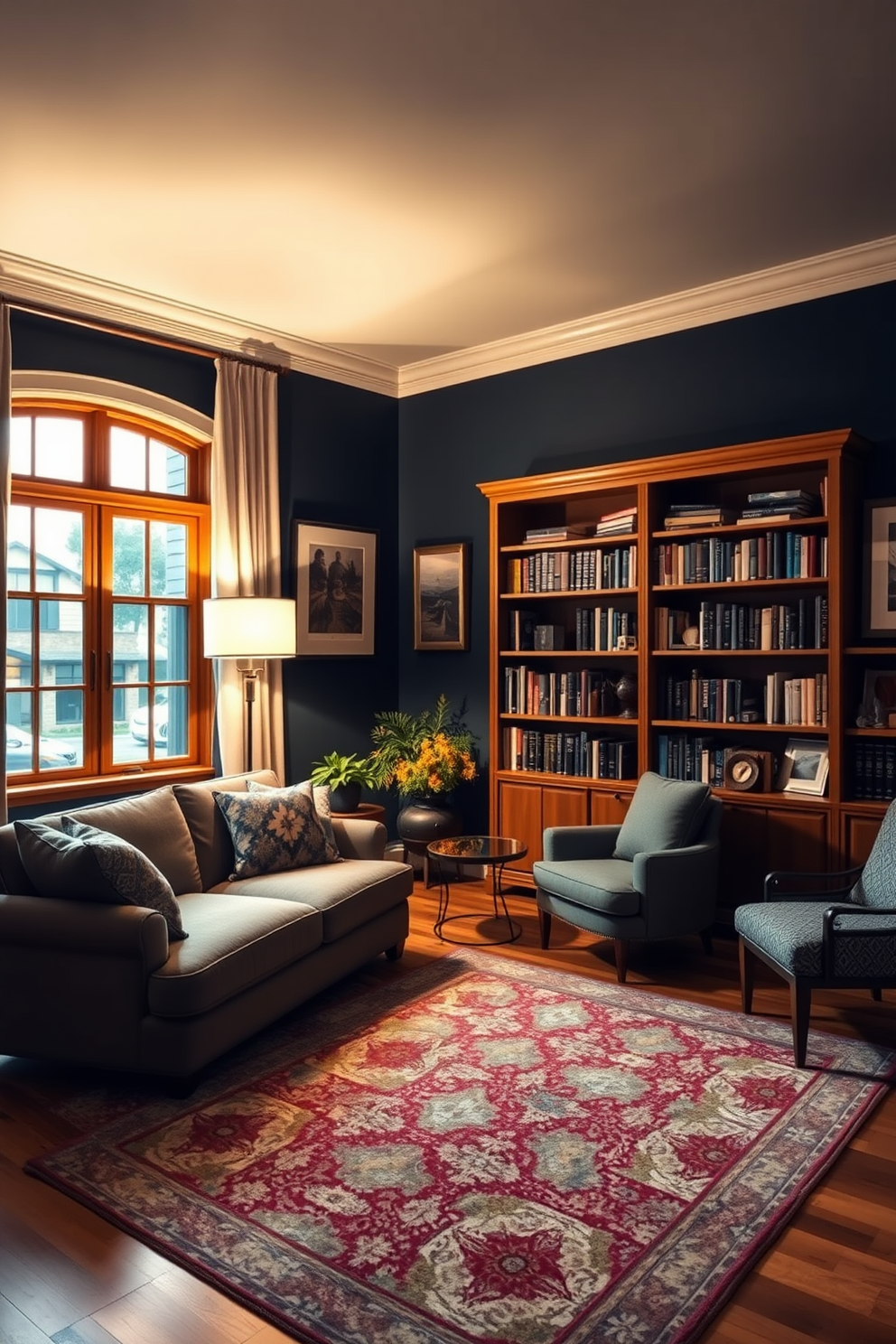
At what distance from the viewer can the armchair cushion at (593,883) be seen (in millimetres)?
4160

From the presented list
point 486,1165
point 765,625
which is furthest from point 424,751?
point 486,1165

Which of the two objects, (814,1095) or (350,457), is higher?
(350,457)

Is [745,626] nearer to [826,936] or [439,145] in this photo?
[826,936]

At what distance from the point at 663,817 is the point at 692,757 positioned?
0.68 m

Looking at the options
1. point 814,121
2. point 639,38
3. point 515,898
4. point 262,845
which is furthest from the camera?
point 515,898

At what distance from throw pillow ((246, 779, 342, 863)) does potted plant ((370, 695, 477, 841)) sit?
109cm

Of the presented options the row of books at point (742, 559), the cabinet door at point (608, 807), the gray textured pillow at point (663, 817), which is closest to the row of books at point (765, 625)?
the row of books at point (742, 559)

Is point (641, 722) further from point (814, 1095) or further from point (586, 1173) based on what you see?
point (586, 1173)

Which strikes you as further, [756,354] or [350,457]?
[350,457]

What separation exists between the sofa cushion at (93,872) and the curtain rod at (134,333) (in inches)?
101

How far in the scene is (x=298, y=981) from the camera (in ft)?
12.1

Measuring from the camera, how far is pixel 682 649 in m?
5.07

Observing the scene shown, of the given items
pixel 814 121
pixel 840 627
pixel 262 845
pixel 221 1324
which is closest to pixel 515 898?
pixel 262 845

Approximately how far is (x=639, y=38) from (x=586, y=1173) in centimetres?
334
